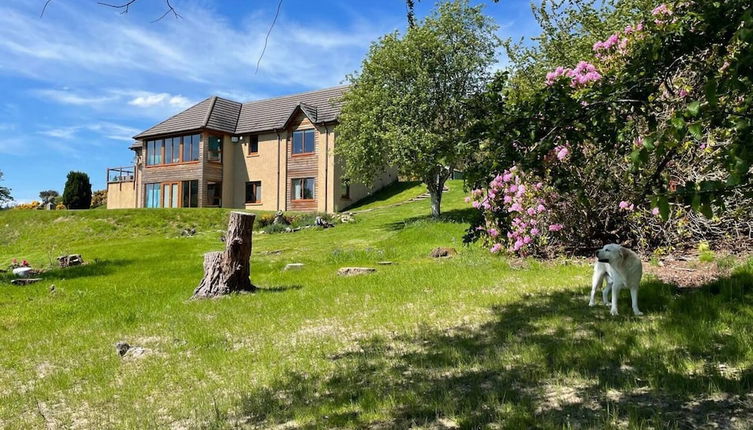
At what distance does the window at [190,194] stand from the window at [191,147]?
1.96 metres

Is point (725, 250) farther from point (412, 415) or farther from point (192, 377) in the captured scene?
point (192, 377)

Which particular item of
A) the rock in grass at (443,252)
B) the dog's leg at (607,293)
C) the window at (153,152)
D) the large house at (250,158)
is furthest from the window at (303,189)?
the dog's leg at (607,293)

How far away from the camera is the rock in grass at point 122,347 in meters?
7.00

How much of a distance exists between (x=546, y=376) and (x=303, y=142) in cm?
3527

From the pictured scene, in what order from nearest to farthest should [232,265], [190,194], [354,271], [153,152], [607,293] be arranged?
[607,293] → [232,265] → [354,271] → [190,194] → [153,152]

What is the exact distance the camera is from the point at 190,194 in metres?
40.4

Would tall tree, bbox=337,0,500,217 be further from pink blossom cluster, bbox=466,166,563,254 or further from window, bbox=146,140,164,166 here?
window, bbox=146,140,164,166

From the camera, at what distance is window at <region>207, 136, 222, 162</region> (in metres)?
40.3

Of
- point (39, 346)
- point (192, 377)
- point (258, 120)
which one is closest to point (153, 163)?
point (258, 120)

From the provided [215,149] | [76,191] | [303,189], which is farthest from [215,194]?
[76,191]

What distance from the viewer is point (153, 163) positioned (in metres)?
43.1

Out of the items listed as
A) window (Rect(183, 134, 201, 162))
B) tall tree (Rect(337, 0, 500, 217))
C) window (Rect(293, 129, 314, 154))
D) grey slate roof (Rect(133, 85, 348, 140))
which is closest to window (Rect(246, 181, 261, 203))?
grey slate roof (Rect(133, 85, 348, 140))

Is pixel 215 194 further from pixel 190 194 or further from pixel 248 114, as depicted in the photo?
pixel 248 114

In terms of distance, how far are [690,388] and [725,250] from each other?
748 cm
